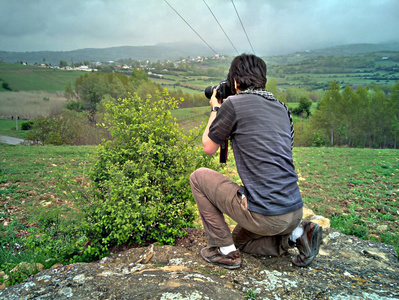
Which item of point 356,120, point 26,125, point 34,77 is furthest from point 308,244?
point 34,77

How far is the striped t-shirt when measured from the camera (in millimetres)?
2443

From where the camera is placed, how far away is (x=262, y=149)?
2453 millimetres

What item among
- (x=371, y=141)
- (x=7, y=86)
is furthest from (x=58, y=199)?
(x=371, y=141)

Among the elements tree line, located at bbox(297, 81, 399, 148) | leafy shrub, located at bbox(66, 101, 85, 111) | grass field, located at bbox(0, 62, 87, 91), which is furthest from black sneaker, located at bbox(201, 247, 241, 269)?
leafy shrub, located at bbox(66, 101, 85, 111)

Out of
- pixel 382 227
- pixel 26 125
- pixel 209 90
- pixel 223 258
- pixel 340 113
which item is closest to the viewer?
pixel 223 258

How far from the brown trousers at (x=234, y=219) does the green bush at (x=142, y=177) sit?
563mm

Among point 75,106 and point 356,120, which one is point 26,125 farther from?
point 356,120

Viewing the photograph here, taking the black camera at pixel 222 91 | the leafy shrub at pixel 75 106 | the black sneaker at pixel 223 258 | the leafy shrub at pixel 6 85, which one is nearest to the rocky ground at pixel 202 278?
the black sneaker at pixel 223 258

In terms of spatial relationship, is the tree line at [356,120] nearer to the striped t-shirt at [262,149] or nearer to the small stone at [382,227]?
the small stone at [382,227]

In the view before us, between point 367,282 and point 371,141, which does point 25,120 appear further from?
point 371,141

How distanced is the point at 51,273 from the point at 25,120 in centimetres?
3736

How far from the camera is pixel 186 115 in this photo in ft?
116

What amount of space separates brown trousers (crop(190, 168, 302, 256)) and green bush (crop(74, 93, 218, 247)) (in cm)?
56

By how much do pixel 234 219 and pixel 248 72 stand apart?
1398mm
